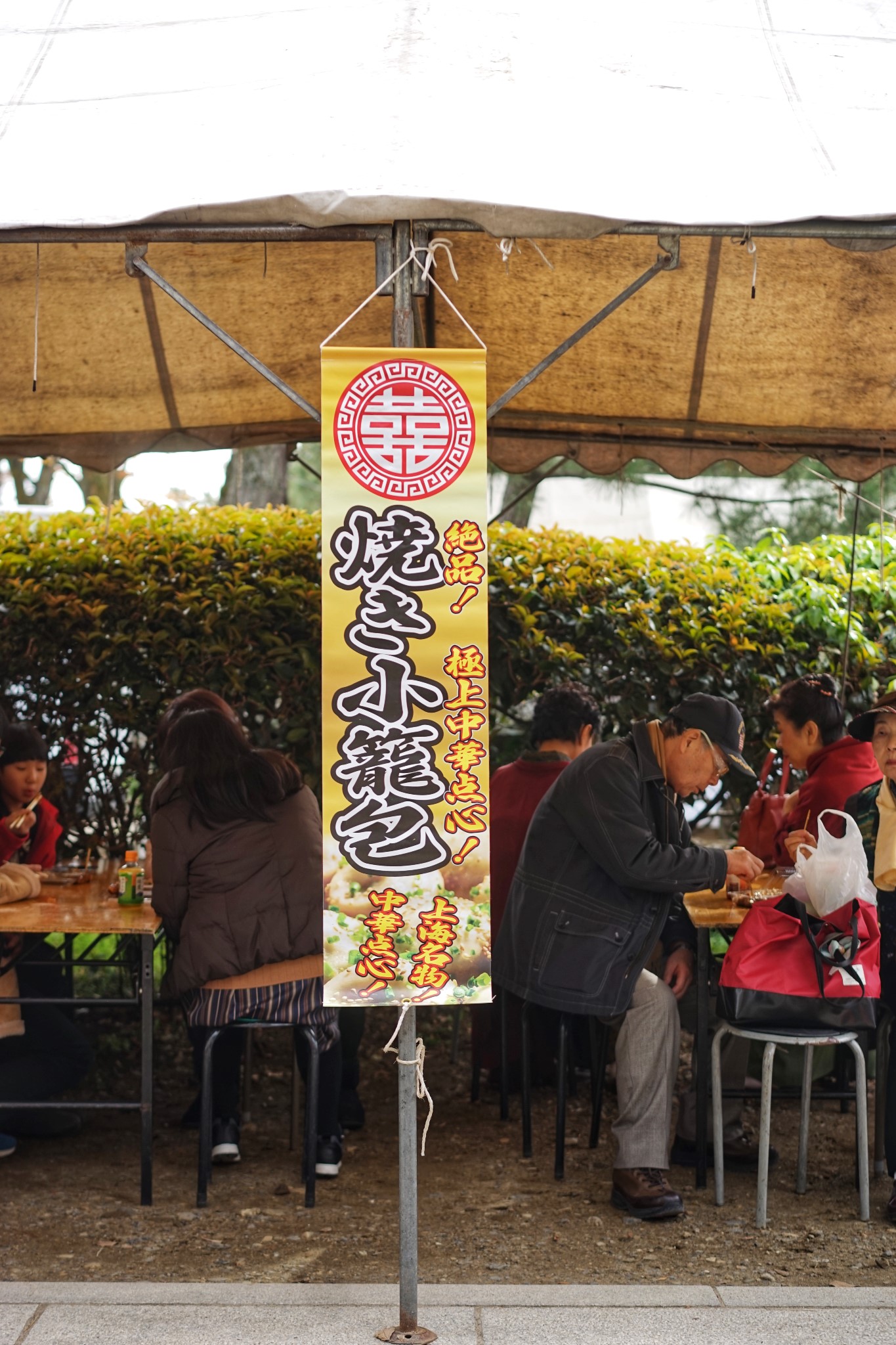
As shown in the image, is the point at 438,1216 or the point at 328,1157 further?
the point at 328,1157

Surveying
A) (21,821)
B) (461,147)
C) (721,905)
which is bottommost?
(721,905)

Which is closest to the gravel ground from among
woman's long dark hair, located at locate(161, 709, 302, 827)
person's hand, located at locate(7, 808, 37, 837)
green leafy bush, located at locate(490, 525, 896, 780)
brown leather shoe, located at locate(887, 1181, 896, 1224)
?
brown leather shoe, located at locate(887, 1181, 896, 1224)

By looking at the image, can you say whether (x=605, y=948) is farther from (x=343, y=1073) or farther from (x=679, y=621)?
(x=679, y=621)

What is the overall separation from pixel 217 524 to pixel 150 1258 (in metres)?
3.41

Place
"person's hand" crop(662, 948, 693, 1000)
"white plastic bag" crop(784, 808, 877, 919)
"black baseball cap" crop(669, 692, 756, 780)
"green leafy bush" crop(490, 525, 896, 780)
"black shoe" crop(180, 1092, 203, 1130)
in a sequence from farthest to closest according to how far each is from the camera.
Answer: "green leafy bush" crop(490, 525, 896, 780) < "black shoe" crop(180, 1092, 203, 1130) < "person's hand" crop(662, 948, 693, 1000) < "black baseball cap" crop(669, 692, 756, 780) < "white plastic bag" crop(784, 808, 877, 919)

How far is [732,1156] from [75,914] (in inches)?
94.8

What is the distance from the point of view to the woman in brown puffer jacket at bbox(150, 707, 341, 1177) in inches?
170

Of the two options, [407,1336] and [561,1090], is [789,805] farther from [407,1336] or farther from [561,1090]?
[407,1336]

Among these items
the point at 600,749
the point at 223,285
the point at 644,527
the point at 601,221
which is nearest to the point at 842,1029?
the point at 600,749

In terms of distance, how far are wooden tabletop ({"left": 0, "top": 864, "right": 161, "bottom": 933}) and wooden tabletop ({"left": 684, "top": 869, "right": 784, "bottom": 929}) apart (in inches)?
69.8

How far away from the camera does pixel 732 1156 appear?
455 centimetres

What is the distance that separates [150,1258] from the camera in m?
3.78

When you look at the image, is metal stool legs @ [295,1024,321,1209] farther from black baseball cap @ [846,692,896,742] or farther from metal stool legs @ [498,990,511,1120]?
black baseball cap @ [846,692,896,742]

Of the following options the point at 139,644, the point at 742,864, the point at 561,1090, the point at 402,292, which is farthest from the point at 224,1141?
the point at 402,292
